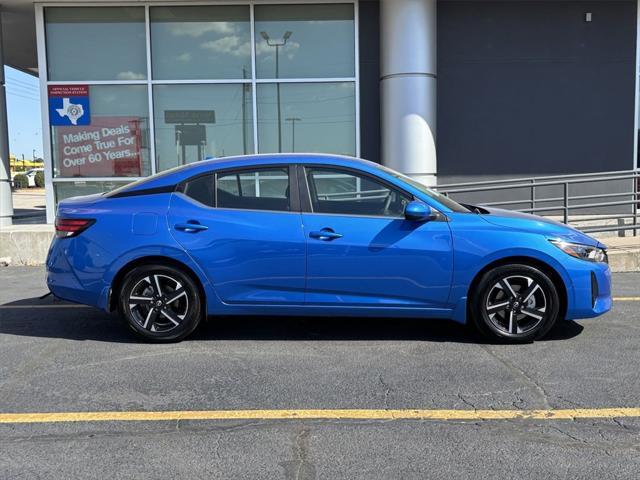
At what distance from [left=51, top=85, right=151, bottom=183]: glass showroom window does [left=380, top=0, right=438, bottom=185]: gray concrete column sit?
190 inches

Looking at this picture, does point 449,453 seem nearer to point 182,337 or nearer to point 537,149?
point 182,337

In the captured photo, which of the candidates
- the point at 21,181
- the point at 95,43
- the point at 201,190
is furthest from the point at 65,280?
the point at 21,181

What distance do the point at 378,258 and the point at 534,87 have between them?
8.88 m

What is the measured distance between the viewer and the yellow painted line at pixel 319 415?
3592 mm

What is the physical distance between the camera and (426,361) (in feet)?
15.2

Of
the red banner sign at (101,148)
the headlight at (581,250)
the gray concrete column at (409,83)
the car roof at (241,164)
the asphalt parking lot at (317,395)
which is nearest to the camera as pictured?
the asphalt parking lot at (317,395)

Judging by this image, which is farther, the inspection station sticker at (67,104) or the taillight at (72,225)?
the inspection station sticker at (67,104)

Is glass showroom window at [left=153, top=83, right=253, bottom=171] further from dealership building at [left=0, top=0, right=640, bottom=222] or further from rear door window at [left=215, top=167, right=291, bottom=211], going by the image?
rear door window at [left=215, top=167, right=291, bottom=211]

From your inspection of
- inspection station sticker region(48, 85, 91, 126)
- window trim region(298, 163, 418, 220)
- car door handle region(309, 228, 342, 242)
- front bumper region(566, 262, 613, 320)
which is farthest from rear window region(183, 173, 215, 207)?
inspection station sticker region(48, 85, 91, 126)

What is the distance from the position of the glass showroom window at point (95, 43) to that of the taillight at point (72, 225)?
775cm

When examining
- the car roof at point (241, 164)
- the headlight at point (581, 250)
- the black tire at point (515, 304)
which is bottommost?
the black tire at point (515, 304)

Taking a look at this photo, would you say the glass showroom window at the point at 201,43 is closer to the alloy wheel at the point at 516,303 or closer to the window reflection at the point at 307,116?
the window reflection at the point at 307,116

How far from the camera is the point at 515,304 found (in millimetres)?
4941

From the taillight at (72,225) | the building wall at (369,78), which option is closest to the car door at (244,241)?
the taillight at (72,225)
